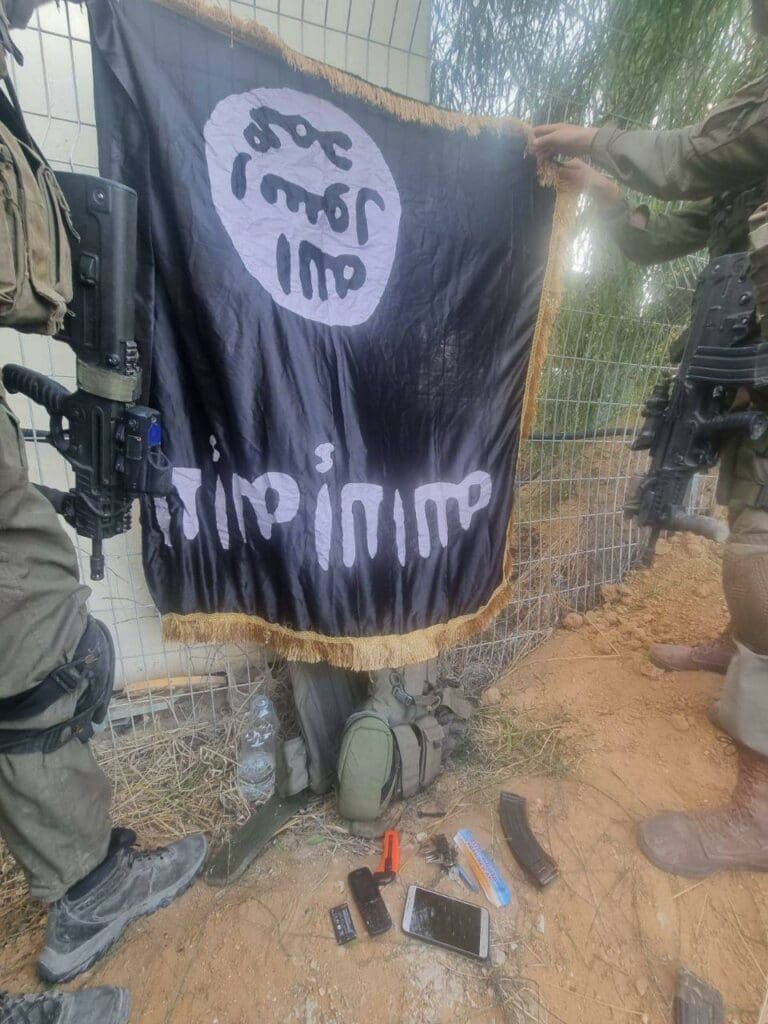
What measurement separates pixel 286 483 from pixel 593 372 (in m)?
1.77

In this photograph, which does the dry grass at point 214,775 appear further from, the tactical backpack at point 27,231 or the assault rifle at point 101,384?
the tactical backpack at point 27,231

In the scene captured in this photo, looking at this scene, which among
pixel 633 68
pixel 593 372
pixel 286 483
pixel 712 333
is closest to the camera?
pixel 286 483

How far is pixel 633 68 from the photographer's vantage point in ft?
6.54

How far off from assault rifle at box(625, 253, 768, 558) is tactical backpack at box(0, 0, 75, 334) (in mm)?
1776

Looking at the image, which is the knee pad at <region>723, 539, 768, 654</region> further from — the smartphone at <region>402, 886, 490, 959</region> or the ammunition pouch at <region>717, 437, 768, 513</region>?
the smartphone at <region>402, 886, 490, 959</region>

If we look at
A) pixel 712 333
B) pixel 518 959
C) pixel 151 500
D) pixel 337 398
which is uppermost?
pixel 712 333

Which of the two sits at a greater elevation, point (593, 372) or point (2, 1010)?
point (593, 372)

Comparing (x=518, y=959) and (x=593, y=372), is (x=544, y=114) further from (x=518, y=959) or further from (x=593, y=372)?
(x=518, y=959)

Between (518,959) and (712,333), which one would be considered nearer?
(518,959)

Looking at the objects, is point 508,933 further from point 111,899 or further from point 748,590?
point 748,590

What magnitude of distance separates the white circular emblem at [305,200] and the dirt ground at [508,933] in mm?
1608

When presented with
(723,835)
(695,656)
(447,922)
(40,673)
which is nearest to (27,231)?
(40,673)

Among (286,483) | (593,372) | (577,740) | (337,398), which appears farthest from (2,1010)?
(593,372)

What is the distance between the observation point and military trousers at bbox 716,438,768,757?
131 centimetres
